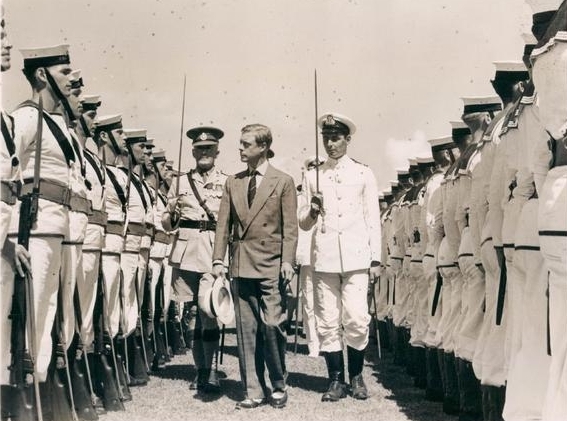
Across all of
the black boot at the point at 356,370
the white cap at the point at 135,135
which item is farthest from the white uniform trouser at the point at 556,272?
the white cap at the point at 135,135

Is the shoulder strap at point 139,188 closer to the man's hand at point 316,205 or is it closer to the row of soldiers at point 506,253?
the man's hand at point 316,205

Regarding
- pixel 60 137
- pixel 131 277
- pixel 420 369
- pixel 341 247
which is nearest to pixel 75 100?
pixel 60 137

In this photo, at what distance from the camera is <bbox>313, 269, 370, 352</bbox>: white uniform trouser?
7297mm

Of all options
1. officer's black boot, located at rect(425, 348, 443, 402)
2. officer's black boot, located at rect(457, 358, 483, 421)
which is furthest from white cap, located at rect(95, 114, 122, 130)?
officer's black boot, located at rect(457, 358, 483, 421)

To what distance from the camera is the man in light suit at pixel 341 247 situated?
7301mm

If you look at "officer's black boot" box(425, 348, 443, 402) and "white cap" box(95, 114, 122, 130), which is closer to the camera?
"officer's black boot" box(425, 348, 443, 402)

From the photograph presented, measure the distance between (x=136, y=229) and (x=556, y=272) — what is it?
232 inches

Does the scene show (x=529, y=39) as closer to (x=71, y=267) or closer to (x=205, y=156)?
(x=71, y=267)

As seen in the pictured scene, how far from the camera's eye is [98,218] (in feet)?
23.8

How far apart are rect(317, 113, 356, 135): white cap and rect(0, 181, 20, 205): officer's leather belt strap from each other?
344 centimetres

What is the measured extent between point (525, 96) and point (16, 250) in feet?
9.62

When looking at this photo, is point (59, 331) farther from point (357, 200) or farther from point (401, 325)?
point (401, 325)

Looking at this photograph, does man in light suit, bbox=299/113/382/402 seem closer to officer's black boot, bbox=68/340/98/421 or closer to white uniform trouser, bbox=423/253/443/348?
white uniform trouser, bbox=423/253/443/348

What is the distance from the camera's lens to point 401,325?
9984mm
